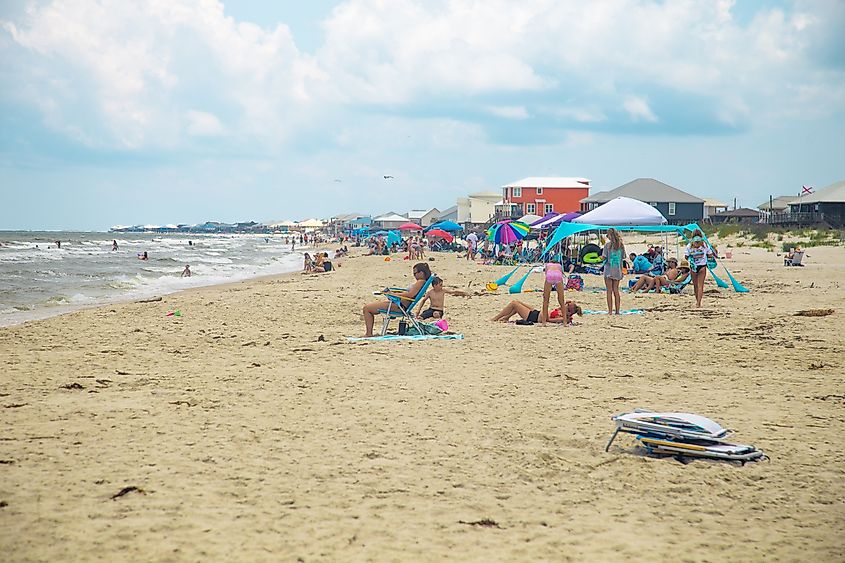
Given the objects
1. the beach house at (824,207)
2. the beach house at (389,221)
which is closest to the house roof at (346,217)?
the beach house at (389,221)

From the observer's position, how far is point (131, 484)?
426 centimetres

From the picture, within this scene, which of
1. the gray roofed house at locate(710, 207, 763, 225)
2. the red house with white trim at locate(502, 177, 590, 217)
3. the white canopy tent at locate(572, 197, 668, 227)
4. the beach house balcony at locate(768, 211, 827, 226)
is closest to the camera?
the white canopy tent at locate(572, 197, 668, 227)

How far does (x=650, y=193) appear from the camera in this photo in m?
52.2

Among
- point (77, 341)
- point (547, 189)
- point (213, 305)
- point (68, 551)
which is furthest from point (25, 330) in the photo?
point (547, 189)

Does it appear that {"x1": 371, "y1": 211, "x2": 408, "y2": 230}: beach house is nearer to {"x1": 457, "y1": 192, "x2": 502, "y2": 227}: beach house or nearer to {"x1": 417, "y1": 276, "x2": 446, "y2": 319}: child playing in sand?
{"x1": 457, "y1": 192, "x2": 502, "y2": 227}: beach house

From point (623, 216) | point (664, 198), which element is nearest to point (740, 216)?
point (664, 198)

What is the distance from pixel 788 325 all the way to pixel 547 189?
59.5m

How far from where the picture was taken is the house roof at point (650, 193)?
2014 inches

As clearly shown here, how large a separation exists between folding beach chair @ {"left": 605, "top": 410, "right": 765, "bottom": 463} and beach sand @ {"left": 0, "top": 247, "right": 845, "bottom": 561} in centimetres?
9

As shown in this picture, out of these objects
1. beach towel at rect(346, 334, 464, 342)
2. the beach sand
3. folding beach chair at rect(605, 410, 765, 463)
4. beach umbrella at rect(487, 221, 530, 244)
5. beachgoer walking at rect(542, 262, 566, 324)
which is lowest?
the beach sand

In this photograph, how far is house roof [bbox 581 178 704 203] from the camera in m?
51.2

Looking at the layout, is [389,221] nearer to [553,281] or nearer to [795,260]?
[795,260]

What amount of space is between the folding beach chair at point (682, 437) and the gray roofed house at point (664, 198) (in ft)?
153

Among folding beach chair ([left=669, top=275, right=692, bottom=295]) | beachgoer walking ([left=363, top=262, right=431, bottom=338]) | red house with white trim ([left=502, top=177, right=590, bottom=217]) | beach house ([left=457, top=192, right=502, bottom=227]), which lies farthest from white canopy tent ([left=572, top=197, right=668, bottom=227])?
beach house ([left=457, top=192, right=502, bottom=227])
